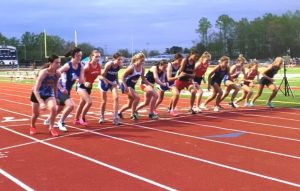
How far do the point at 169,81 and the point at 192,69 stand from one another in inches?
30.6

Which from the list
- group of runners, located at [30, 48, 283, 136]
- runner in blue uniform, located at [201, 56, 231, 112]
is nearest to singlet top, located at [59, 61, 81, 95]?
group of runners, located at [30, 48, 283, 136]

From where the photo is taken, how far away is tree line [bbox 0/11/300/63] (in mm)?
121688

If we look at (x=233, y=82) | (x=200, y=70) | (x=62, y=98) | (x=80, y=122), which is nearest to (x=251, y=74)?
(x=233, y=82)

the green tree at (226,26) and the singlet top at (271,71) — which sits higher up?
the green tree at (226,26)

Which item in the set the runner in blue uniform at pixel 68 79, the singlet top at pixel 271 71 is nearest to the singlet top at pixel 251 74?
the singlet top at pixel 271 71

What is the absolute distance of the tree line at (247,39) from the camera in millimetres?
121688

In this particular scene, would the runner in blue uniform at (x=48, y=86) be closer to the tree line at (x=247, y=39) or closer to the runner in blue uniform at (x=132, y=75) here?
the runner in blue uniform at (x=132, y=75)

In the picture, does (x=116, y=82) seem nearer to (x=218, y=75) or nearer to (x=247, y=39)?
(x=218, y=75)

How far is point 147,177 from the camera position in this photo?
23.6 ft

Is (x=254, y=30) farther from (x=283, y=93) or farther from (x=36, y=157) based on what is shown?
(x=36, y=157)

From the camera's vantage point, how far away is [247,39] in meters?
126

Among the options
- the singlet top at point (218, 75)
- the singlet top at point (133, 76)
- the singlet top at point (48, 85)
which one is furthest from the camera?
the singlet top at point (218, 75)

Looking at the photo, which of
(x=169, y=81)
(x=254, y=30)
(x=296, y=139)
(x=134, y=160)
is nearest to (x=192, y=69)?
(x=169, y=81)

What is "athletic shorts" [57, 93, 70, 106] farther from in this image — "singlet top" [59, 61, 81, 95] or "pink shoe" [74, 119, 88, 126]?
"pink shoe" [74, 119, 88, 126]
